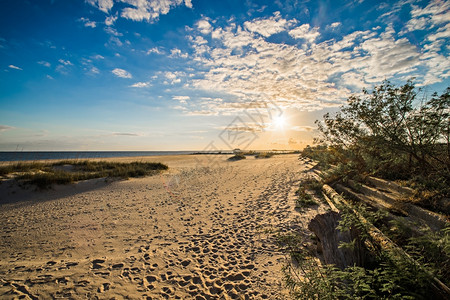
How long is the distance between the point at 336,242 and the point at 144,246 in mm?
4403

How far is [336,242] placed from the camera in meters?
3.28

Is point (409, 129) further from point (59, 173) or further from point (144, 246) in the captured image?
point (59, 173)

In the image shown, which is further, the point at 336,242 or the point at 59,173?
the point at 59,173

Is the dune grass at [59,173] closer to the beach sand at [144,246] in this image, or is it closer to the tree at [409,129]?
the beach sand at [144,246]

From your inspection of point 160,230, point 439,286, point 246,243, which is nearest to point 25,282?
point 160,230

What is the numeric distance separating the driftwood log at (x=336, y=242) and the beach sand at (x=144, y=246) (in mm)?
1010

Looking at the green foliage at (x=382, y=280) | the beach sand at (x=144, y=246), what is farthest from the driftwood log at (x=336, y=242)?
the beach sand at (x=144, y=246)

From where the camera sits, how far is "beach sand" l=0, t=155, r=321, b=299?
11.6 ft

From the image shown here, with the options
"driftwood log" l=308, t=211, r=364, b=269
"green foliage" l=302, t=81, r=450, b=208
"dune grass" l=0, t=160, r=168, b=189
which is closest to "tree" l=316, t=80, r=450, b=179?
"green foliage" l=302, t=81, r=450, b=208

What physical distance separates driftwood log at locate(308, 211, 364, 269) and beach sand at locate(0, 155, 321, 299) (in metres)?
1.01

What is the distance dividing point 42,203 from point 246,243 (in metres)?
9.65

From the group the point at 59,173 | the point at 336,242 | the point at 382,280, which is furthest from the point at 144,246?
the point at 59,173

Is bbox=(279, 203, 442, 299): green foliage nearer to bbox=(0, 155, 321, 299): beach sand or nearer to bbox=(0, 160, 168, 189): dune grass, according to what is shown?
bbox=(0, 155, 321, 299): beach sand

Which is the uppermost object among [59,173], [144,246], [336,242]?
[59,173]
